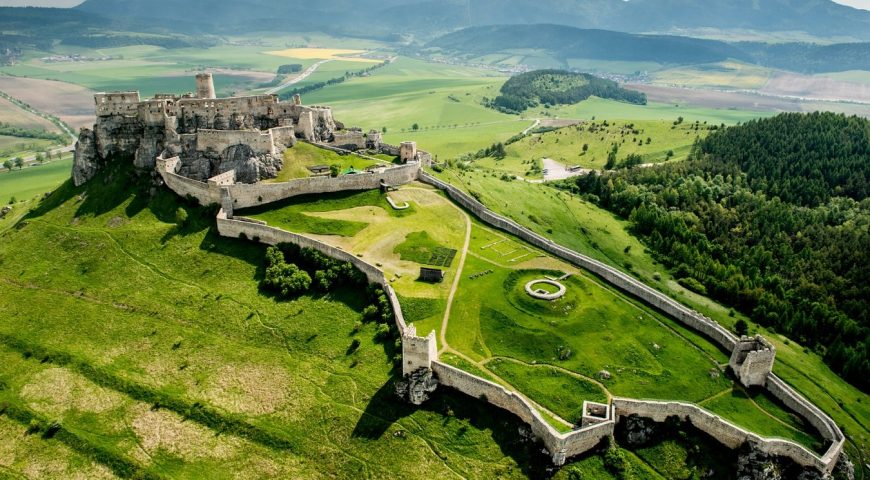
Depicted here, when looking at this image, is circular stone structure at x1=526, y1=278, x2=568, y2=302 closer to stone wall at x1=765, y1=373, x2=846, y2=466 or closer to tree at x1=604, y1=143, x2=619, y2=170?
stone wall at x1=765, y1=373, x2=846, y2=466

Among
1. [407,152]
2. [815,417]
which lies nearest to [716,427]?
[815,417]

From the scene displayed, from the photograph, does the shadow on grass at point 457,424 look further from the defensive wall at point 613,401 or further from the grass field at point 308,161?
the grass field at point 308,161

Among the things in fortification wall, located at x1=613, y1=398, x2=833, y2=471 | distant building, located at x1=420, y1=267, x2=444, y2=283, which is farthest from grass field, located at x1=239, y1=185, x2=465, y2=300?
fortification wall, located at x1=613, y1=398, x2=833, y2=471

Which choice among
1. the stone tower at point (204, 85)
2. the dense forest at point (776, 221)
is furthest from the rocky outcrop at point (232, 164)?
the dense forest at point (776, 221)

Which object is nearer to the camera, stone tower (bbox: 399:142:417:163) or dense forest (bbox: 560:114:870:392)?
dense forest (bbox: 560:114:870:392)

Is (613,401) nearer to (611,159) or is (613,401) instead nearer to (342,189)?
(342,189)

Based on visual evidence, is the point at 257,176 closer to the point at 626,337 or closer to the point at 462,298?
the point at 462,298

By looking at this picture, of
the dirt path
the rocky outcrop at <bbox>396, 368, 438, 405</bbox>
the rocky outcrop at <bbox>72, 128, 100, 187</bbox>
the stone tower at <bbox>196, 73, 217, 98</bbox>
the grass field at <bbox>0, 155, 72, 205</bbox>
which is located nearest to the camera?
the rocky outcrop at <bbox>396, 368, 438, 405</bbox>
